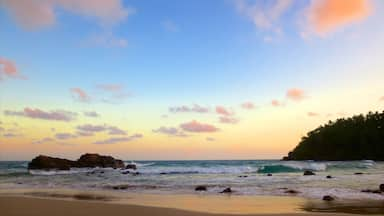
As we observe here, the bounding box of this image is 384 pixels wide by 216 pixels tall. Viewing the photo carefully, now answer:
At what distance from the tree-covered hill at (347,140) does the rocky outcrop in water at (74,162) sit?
5425 centimetres

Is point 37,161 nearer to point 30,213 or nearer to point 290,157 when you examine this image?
point 30,213

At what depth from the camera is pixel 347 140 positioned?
101312 millimetres

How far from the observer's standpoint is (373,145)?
9500 cm

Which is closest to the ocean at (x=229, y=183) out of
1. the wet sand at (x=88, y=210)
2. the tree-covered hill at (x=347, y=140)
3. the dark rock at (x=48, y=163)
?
the wet sand at (x=88, y=210)

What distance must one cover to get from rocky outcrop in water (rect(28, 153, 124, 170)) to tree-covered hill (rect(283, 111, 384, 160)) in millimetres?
54248

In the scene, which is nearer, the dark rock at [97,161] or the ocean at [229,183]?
the ocean at [229,183]

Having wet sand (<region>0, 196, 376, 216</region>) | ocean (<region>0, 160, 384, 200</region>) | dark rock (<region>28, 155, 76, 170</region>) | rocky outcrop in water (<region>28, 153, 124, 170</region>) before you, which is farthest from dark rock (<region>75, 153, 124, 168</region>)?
wet sand (<region>0, 196, 376, 216</region>)

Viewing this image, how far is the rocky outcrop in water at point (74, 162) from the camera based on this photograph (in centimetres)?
5919

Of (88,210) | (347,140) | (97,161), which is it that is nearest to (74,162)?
(97,161)

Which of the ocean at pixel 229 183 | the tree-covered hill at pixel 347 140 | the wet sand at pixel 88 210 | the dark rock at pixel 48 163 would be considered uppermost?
the tree-covered hill at pixel 347 140

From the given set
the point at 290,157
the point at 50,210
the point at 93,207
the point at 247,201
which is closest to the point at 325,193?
the point at 247,201

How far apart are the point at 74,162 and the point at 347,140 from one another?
209 feet

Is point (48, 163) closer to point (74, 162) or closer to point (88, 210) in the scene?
point (74, 162)

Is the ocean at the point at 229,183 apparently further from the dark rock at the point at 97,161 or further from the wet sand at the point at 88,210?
the dark rock at the point at 97,161
